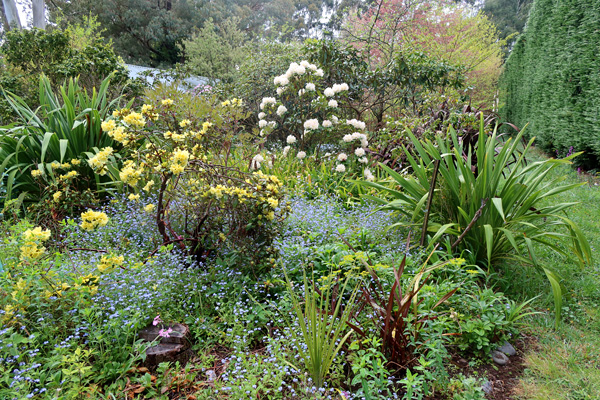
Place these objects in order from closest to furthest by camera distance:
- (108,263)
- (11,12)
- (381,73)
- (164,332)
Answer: (164,332) < (108,263) < (381,73) < (11,12)

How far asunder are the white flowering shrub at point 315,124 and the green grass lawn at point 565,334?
2.48 m

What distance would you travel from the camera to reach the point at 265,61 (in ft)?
23.6

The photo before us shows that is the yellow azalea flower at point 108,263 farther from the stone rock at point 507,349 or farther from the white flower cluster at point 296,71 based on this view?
the white flower cluster at point 296,71

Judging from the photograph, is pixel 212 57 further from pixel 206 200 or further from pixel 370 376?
pixel 370 376

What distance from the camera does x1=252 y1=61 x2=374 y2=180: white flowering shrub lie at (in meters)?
4.89

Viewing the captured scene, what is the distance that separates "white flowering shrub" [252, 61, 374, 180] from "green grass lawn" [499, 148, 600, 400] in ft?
8.14

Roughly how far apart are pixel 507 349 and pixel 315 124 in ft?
11.7

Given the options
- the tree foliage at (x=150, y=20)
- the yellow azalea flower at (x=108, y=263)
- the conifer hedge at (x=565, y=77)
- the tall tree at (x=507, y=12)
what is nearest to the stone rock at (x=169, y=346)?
the yellow azalea flower at (x=108, y=263)

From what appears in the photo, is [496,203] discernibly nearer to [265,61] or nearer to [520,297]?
[520,297]

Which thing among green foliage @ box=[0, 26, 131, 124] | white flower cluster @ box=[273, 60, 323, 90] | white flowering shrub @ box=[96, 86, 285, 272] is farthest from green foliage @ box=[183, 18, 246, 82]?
white flowering shrub @ box=[96, 86, 285, 272]

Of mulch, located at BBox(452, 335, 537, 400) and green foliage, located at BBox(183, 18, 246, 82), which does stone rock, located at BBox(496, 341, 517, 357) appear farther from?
green foliage, located at BBox(183, 18, 246, 82)

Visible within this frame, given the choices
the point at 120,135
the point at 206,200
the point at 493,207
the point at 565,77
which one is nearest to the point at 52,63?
the point at 120,135

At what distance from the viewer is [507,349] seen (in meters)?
2.11

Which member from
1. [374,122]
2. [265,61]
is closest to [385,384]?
[374,122]
